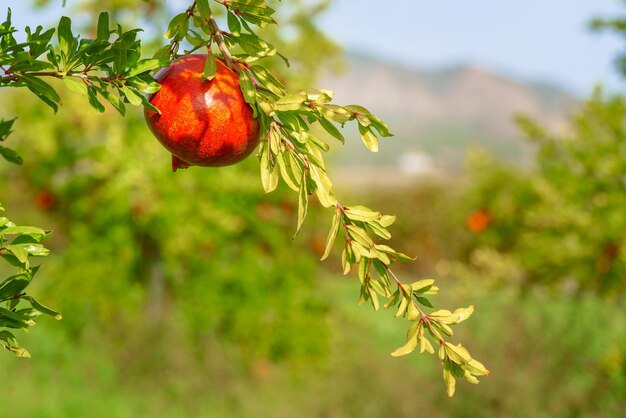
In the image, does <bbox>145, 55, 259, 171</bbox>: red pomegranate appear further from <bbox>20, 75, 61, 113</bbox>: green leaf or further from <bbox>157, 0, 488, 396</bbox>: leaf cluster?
<bbox>20, 75, 61, 113</bbox>: green leaf

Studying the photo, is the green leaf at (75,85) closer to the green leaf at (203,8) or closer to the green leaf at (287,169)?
the green leaf at (203,8)

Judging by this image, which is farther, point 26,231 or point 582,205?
point 582,205

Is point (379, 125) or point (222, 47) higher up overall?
point (222, 47)

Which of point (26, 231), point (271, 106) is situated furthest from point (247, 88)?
point (26, 231)

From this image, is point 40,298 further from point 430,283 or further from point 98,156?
point 430,283

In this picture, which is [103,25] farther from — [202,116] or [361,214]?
[361,214]

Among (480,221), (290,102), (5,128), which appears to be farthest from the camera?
(480,221)

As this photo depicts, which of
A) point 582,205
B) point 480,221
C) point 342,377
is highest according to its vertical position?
point 582,205

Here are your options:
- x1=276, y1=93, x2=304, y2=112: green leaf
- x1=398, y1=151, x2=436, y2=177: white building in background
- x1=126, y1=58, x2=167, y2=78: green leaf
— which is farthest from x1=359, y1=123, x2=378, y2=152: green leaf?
x1=398, y1=151, x2=436, y2=177: white building in background

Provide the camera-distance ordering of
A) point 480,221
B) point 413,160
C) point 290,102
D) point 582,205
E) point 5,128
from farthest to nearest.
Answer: point 413,160 → point 480,221 → point 582,205 → point 5,128 → point 290,102

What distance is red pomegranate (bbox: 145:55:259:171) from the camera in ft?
3.52

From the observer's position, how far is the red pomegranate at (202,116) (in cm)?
107

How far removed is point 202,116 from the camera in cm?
107

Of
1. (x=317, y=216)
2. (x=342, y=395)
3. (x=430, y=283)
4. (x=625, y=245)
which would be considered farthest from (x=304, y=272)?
(x=430, y=283)
